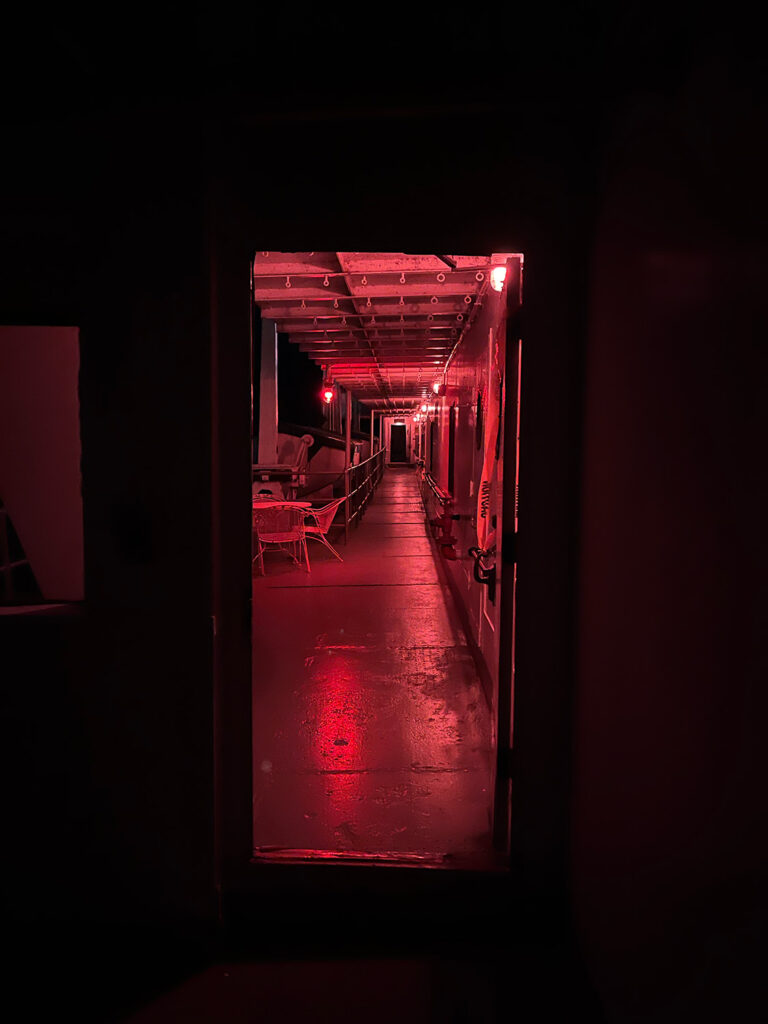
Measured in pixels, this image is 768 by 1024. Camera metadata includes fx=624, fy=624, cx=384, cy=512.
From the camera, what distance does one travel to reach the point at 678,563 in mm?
1294

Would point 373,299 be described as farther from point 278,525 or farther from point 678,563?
point 678,563

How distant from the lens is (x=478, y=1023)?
1.67 metres

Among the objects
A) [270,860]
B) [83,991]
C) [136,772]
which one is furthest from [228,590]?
[83,991]

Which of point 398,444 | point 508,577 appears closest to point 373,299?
point 508,577

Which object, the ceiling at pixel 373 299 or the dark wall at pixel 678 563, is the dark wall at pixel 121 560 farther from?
the ceiling at pixel 373 299

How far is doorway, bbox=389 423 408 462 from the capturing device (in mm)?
38569

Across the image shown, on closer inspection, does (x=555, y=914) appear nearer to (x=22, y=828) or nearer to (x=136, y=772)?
(x=136, y=772)

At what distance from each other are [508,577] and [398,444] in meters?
37.3

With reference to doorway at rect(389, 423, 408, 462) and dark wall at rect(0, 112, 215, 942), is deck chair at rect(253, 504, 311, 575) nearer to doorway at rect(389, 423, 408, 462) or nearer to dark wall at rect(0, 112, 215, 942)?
dark wall at rect(0, 112, 215, 942)

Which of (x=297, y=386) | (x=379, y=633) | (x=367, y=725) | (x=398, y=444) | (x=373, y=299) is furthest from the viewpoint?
(x=398, y=444)

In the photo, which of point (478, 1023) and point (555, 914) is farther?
point (555, 914)

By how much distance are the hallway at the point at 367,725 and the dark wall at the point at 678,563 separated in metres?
0.81

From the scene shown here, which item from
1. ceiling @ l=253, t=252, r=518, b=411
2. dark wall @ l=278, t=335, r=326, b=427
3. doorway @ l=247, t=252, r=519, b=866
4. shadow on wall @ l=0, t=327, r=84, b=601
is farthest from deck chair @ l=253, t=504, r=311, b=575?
dark wall @ l=278, t=335, r=326, b=427

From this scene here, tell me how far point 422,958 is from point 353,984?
0.23 m
